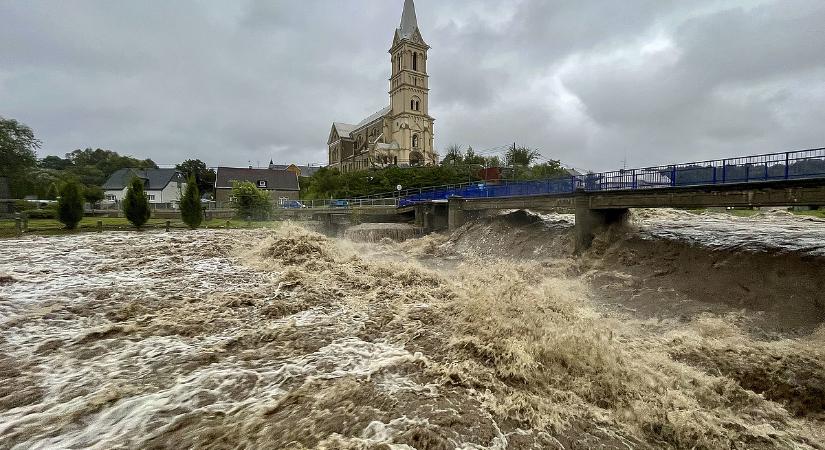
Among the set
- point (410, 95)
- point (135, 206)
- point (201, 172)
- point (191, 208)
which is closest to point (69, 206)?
point (135, 206)

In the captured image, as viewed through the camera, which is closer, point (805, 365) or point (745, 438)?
point (745, 438)

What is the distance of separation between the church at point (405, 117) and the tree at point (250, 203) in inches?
1744

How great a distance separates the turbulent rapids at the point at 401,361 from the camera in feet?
13.4

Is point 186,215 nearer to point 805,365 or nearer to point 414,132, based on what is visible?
point 805,365

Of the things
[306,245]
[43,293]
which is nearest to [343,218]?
[306,245]

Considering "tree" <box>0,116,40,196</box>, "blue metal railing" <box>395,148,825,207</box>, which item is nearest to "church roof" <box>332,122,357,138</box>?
"tree" <box>0,116,40,196</box>

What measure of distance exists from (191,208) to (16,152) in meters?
37.7

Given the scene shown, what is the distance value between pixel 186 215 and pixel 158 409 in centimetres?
3326

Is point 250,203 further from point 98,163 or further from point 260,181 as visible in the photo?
point 98,163

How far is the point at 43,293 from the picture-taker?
9.68m

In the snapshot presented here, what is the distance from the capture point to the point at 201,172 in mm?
85750

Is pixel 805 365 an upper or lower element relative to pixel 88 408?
lower

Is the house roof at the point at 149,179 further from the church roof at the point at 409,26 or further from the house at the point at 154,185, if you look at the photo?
the church roof at the point at 409,26

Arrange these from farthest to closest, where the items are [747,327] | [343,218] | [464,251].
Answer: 1. [343,218]
2. [464,251]
3. [747,327]
